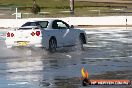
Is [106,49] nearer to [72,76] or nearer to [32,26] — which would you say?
[32,26]

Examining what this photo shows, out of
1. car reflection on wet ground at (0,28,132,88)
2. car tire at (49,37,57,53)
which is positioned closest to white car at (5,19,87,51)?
car tire at (49,37,57,53)

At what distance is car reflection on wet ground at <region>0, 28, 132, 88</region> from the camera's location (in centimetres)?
1395

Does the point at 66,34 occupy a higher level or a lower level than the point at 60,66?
lower

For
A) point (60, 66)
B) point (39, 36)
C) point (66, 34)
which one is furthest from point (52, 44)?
point (60, 66)

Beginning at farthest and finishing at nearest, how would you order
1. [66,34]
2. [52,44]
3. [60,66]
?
[66,34]
[52,44]
[60,66]

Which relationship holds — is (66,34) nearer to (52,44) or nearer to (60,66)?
(52,44)

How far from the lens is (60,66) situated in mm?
17922

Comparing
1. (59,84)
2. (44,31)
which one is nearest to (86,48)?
(44,31)

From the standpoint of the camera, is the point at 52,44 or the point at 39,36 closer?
the point at 39,36

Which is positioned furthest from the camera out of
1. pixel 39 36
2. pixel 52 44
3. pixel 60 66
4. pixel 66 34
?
pixel 66 34

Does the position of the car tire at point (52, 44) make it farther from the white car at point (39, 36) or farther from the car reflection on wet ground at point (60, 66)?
the car reflection on wet ground at point (60, 66)

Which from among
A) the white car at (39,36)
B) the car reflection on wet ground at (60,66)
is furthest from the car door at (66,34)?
the car reflection on wet ground at (60,66)

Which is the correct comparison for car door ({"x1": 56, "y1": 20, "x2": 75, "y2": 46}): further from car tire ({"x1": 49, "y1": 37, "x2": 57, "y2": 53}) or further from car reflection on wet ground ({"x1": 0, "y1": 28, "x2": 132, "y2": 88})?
car tire ({"x1": 49, "y1": 37, "x2": 57, "y2": 53})

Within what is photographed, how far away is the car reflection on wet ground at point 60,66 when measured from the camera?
1395cm
